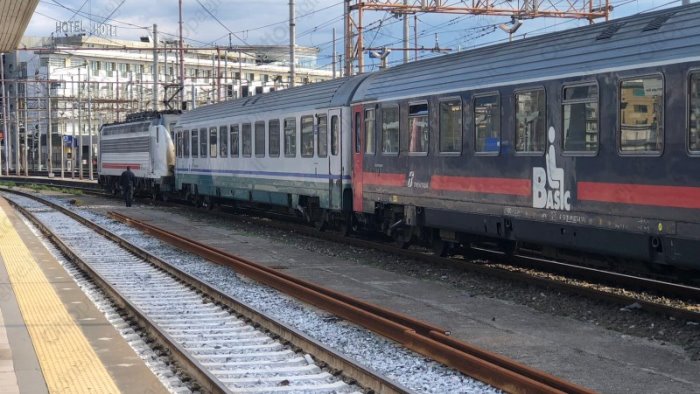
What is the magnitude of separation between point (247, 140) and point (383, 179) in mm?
9036

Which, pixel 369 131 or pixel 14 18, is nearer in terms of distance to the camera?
pixel 369 131

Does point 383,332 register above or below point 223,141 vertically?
below

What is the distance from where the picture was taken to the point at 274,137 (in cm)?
2217

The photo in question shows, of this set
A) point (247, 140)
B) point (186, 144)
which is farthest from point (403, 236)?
point (186, 144)

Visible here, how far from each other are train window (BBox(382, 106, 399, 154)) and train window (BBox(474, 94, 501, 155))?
2.73 m

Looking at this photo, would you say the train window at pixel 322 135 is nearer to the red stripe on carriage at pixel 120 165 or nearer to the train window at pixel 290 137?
the train window at pixel 290 137

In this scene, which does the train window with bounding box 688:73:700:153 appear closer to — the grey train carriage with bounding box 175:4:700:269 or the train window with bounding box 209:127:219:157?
the grey train carriage with bounding box 175:4:700:269

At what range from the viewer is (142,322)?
9.68 meters

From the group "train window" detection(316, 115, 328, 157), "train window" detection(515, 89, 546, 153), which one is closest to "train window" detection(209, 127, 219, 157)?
"train window" detection(316, 115, 328, 157)

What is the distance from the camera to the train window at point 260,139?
23.0m

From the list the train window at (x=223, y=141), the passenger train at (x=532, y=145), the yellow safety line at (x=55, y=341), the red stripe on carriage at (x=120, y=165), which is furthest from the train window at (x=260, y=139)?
the red stripe on carriage at (x=120, y=165)

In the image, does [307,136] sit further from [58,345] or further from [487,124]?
[58,345]

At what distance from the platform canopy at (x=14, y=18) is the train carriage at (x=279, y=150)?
634 centimetres

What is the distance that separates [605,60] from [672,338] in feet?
11.3
